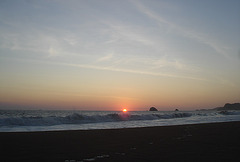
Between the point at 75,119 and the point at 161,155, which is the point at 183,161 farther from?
the point at 75,119

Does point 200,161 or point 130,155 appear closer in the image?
point 200,161

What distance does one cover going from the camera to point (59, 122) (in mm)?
30516

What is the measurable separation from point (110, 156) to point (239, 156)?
4507mm

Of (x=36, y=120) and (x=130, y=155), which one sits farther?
(x=36, y=120)

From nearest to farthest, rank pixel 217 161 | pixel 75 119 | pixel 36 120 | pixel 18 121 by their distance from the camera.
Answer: pixel 217 161 → pixel 18 121 → pixel 36 120 → pixel 75 119

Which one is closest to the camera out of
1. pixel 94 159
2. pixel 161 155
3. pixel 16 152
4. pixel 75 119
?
pixel 94 159

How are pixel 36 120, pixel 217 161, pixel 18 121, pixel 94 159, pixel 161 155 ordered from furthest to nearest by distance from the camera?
pixel 36 120 < pixel 18 121 < pixel 161 155 < pixel 94 159 < pixel 217 161

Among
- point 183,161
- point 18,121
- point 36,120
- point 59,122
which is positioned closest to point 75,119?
point 59,122

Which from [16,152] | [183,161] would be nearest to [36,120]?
[16,152]

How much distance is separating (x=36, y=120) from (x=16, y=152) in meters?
21.2

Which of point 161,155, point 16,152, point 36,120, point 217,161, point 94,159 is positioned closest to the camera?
point 217,161

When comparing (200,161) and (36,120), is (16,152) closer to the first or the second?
(200,161)

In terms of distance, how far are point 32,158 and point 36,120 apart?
22.6 meters

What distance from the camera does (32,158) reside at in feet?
25.4
